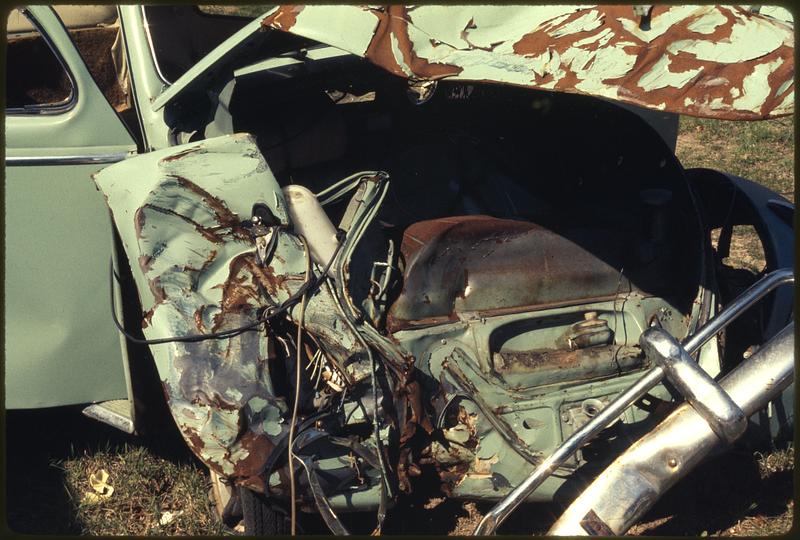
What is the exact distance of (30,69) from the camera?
399 centimetres

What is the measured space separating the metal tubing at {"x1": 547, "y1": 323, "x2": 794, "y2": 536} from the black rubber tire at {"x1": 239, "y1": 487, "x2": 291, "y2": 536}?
999mm

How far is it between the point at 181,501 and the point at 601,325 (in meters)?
1.83

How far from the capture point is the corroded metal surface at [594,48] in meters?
2.38

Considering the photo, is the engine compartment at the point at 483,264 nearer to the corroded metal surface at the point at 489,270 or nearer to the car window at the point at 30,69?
the corroded metal surface at the point at 489,270

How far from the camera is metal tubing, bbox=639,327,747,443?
2.51m

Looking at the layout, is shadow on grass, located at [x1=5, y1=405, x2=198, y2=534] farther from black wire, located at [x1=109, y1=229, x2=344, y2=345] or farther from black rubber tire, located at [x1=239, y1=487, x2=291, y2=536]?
black wire, located at [x1=109, y1=229, x2=344, y2=345]

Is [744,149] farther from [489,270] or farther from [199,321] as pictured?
[199,321]

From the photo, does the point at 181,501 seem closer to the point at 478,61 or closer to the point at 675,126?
the point at 478,61

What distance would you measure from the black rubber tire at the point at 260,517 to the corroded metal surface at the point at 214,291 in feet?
1.22

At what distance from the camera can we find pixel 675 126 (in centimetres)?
511

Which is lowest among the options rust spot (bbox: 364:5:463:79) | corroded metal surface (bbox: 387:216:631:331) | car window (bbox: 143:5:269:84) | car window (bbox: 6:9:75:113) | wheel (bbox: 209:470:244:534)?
wheel (bbox: 209:470:244:534)

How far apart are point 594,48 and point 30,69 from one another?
2.68 m

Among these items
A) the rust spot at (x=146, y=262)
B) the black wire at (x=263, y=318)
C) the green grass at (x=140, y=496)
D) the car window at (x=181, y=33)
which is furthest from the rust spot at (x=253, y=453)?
the car window at (x=181, y=33)

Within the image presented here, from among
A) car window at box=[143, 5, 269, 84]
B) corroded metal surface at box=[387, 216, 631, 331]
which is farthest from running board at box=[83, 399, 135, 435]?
car window at box=[143, 5, 269, 84]
